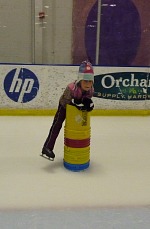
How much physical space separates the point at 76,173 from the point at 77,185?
0.75 feet

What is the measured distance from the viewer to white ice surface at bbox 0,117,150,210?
7.45ft

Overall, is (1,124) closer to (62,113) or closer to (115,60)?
(62,113)

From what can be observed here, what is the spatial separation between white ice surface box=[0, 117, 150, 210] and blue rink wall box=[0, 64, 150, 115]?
72 cm

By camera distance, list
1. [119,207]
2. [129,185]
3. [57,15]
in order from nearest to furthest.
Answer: [119,207]
[129,185]
[57,15]

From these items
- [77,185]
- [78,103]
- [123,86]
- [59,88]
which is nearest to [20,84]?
[59,88]

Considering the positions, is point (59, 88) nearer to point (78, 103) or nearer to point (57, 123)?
point (57, 123)

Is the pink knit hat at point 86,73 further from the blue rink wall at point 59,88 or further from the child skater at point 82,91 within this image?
the blue rink wall at point 59,88

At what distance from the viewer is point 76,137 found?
106 inches

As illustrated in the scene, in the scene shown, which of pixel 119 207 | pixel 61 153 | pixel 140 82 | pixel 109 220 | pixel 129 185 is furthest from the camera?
pixel 140 82

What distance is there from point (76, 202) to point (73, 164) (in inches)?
21.6

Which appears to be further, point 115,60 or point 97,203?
point 115,60

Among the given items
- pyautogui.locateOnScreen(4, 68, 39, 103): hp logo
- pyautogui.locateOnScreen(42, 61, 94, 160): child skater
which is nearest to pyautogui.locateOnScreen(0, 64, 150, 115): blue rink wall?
pyautogui.locateOnScreen(4, 68, 39, 103): hp logo

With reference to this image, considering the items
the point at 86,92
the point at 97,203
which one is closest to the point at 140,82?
Result: the point at 86,92

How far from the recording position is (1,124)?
4227mm
